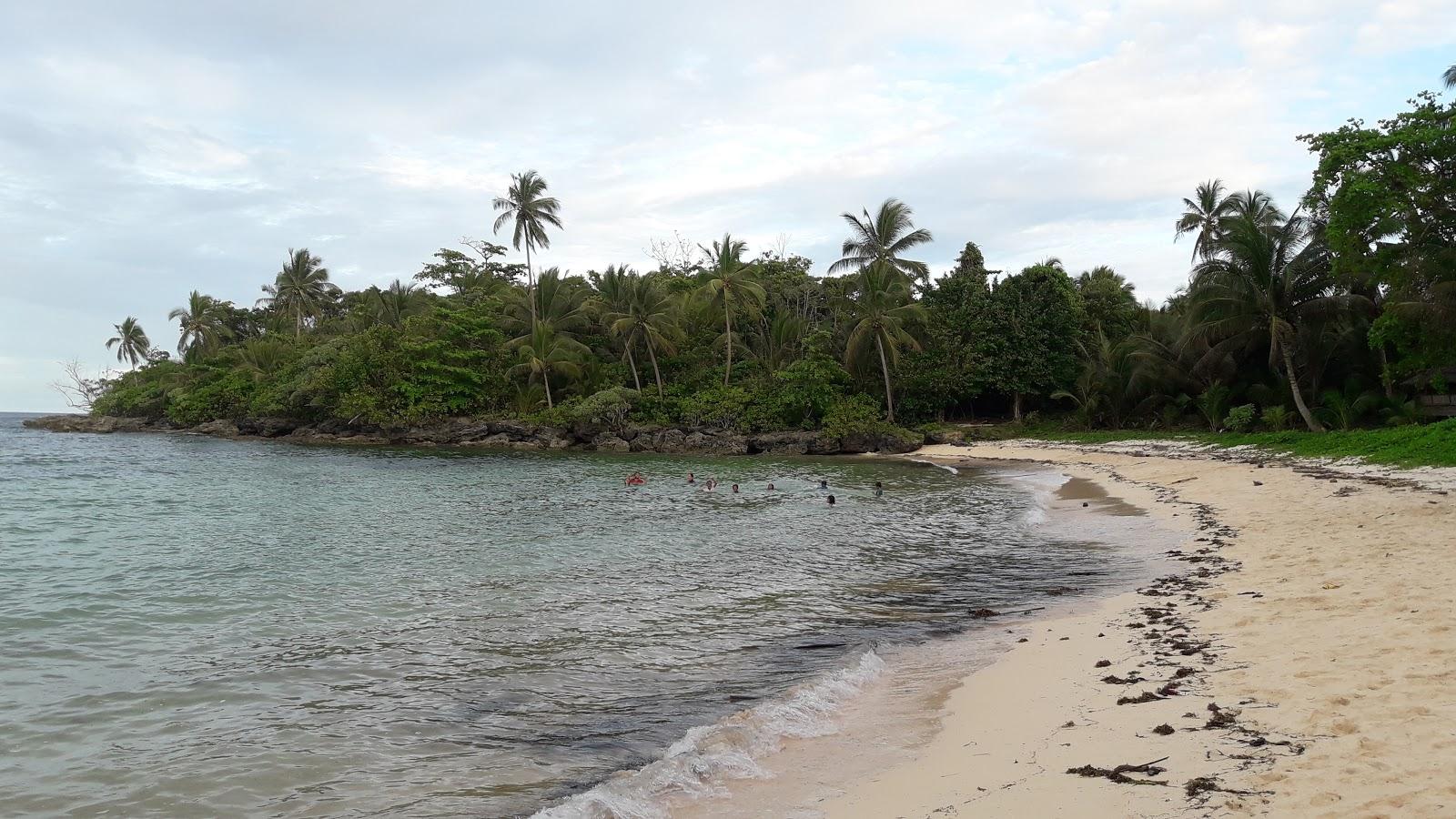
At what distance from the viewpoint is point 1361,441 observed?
21453 mm

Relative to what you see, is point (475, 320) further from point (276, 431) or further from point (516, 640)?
point (516, 640)

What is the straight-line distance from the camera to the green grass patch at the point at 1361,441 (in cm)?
1803

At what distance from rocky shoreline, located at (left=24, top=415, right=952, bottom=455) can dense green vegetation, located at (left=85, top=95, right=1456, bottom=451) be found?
95cm

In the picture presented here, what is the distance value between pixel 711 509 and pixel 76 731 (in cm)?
1501

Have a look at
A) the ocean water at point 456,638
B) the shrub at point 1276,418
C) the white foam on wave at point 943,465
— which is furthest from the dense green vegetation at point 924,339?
the ocean water at point 456,638

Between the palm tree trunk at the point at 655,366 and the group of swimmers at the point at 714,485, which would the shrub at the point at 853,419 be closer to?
the palm tree trunk at the point at 655,366

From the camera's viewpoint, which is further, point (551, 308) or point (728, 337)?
point (551, 308)

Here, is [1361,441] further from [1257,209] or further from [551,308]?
[551,308]

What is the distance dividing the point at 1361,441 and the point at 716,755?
2308 cm

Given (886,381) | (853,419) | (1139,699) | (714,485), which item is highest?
(886,381)

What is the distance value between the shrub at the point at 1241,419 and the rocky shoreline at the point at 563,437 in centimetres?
1354

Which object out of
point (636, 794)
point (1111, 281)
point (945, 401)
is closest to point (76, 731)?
point (636, 794)

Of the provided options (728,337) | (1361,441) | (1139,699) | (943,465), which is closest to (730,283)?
(728,337)

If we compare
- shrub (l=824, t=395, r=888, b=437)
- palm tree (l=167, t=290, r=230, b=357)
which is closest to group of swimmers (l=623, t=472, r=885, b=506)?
shrub (l=824, t=395, r=888, b=437)
